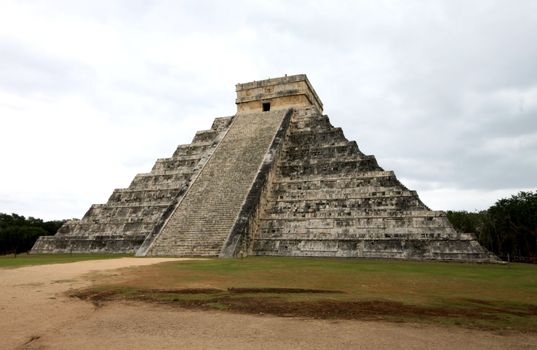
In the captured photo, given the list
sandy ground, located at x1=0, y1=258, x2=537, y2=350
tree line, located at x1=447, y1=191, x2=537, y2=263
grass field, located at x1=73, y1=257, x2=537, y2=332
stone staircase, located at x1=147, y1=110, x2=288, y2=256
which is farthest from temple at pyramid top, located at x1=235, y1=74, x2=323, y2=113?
sandy ground, located at x1=0, y1=258, x2=537, y2=350

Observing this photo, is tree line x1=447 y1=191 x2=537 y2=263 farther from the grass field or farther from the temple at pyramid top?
the grass field

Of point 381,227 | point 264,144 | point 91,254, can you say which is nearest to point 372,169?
point 381,227

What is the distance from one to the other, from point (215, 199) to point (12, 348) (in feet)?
51.2

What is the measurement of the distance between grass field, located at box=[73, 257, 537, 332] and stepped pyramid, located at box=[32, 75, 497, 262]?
452 cm

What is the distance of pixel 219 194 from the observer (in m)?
20.3

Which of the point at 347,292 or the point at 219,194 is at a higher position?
the point at 219,194

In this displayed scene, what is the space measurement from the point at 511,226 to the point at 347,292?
27.4 meters

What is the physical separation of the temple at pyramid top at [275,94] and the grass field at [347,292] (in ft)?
53.6

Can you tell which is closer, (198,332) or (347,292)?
(198,332)

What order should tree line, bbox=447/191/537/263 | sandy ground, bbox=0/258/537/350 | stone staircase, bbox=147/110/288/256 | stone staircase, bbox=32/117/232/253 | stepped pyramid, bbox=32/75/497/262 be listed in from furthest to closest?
tree line, bbox=447/191/537/263 → stone staircase, bbox=32/117/232/253 → stone staircase, bbox=147/110/288/256 → stepped pyramid, bbox=32/75/497/262 → sandy ground, bbox=0/258/537/350

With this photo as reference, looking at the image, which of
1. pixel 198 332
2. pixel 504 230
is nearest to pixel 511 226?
pixel 504 230

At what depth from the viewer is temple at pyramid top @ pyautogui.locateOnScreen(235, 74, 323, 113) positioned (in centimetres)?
2688

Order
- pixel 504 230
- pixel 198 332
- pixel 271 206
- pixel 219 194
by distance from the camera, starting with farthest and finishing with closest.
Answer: pixel 504 230
pixel 219 194
pixel 271 206
pixel 198 332

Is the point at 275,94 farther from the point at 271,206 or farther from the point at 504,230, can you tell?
the point at 504,230
